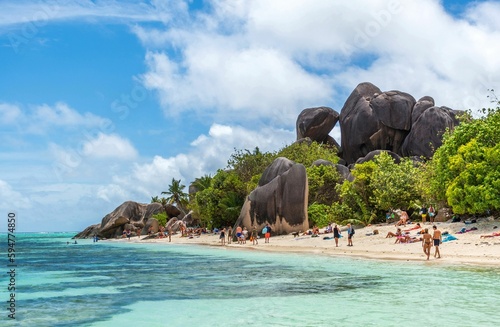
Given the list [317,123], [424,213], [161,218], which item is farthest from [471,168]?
[161,218]

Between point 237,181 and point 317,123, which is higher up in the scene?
point 317,123

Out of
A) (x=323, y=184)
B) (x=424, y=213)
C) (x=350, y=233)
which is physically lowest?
(x=350, y=233)

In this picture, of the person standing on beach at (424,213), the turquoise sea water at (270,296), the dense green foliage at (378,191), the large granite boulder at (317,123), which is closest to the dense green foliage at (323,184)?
the dense green foliage at (378,191)

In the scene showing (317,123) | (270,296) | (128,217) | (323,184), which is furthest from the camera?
(128,217)

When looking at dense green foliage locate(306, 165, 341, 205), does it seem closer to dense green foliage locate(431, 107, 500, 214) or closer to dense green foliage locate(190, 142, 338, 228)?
dense green foliage locate(190, 142, 338, 228)

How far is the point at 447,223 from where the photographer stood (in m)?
29.9

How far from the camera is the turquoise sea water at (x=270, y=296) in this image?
1117 cm

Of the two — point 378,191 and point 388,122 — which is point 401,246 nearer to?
point 378,191

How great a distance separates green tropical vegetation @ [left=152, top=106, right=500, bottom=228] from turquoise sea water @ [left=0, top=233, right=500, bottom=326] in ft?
27.8

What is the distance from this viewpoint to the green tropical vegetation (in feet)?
88.5

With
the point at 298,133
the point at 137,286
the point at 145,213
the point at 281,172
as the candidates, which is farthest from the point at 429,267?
the point at 145,213

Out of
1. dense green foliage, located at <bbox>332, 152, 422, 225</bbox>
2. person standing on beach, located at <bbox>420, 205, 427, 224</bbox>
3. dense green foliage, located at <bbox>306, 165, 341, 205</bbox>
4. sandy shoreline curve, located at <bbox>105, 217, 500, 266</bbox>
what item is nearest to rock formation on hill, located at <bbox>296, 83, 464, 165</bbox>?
dense green foliage, located at <bbox>306, 165, 341, 205</bbox>

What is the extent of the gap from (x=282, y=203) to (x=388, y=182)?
7.93m

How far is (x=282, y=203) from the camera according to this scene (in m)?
38.5
